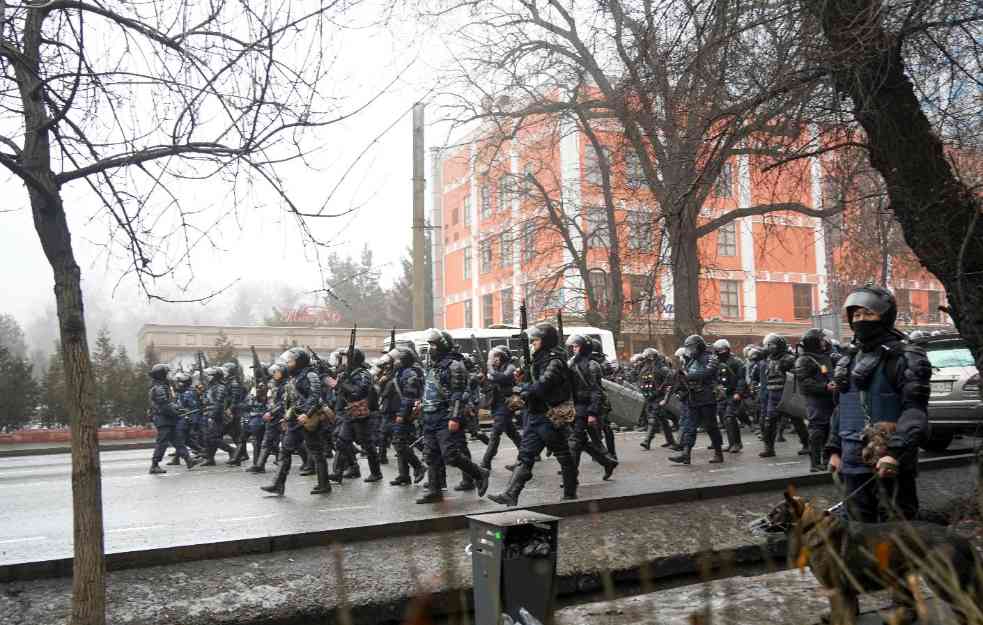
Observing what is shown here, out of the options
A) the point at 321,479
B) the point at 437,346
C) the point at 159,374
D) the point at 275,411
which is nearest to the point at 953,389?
the point at 437,346

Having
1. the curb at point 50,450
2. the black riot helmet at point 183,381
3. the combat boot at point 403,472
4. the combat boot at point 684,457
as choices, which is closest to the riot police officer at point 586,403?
the combat boot at point 684,457

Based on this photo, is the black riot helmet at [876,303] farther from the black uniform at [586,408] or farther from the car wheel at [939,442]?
the car wheel at [939,442]

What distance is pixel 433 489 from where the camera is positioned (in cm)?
1027

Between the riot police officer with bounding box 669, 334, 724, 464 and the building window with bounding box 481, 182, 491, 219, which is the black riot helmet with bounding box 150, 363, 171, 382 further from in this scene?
the building window with bounding box 481, 182, 491, 219

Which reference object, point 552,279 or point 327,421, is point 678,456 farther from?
point 552,279

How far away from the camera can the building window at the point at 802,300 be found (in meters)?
47.5

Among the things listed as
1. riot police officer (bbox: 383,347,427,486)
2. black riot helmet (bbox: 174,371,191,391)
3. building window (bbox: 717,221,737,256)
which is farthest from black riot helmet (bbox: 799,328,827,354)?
building window (bbox: 717,221,737,256)

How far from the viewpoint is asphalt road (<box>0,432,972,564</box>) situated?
27.8 feet

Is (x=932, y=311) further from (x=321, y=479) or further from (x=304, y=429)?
(x=304, y=429)

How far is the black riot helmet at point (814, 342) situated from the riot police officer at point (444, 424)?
5035 millimetres

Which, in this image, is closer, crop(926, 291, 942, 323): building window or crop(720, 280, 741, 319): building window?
crop(926, 291, 942, 323): building window

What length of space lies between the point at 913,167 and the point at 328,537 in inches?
241

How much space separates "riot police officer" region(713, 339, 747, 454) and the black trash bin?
10.4 meters

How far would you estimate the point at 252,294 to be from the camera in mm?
105625
